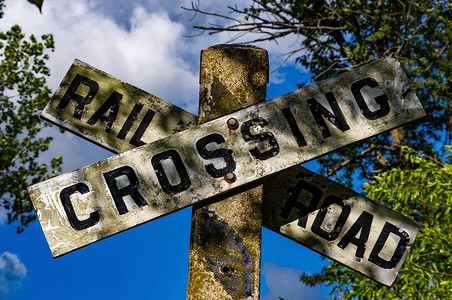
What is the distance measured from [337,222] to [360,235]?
115mm

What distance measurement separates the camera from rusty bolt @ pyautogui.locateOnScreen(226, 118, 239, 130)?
58.6 inches

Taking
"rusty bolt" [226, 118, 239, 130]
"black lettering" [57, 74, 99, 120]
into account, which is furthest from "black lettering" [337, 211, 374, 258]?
"black lettering" [57, 74, 99, 120]

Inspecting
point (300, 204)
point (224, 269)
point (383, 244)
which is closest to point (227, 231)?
point (224, 269)

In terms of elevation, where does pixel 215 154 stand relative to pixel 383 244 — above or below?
above

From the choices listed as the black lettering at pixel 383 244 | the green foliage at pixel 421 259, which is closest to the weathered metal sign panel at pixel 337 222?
the black lettering at pixel 383 244

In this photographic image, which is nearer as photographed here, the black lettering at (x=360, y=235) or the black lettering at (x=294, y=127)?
the black lettering at (x=294, y=127)

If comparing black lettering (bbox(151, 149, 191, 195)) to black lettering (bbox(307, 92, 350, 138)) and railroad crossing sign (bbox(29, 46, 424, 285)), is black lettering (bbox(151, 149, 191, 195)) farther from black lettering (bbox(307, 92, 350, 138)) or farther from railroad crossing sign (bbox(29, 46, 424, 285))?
black lettering (bbox(307, 92, 350, 138))

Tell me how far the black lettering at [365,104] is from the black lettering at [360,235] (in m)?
0.41

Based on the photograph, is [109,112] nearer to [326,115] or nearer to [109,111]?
[109,111]

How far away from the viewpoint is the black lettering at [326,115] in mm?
1545

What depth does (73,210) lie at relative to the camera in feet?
4.84

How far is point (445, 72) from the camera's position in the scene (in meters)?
9.45

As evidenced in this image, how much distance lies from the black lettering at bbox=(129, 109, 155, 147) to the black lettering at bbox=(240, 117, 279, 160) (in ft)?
1.37

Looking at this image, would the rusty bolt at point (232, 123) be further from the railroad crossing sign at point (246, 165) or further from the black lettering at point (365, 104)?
the black lettering at point (365, 104)
